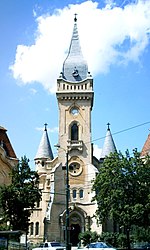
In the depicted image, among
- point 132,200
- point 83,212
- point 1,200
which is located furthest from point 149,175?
point 83,212

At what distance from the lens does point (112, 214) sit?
133 ft

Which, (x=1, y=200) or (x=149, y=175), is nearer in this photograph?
(x=1, y=200)

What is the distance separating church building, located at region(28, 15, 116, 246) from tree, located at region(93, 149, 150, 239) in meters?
14.6

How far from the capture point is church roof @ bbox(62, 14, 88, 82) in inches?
2744

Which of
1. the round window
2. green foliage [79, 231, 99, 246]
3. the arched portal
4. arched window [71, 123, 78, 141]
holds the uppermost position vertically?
arched window [71, 123, 78, 141]

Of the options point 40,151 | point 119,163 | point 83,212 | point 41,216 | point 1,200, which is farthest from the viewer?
point 40,151

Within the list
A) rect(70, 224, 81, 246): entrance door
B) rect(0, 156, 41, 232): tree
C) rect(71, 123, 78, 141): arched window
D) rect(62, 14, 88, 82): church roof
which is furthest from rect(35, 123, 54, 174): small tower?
rect(0, 156, 41, 232): tree

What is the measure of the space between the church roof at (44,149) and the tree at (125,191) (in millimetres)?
26747

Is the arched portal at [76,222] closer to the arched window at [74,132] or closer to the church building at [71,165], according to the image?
the church building at [71,165]

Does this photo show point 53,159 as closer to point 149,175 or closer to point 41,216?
point 41,216

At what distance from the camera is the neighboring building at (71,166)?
59.2 m

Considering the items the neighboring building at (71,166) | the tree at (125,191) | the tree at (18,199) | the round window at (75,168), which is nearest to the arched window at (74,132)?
the neighboring building at (71,166)

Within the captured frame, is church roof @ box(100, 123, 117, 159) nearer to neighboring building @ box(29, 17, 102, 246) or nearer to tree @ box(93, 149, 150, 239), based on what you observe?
neighboring building @ box(29, 17, 102, 246)

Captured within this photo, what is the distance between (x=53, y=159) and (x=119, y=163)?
2518cm
